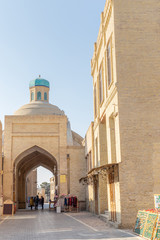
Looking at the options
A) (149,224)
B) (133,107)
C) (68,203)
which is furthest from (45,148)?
(149,224)

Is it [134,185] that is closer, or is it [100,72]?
[134,185]

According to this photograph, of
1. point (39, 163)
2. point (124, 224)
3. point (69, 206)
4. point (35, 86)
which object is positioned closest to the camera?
point (124, 224)

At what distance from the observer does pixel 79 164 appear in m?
24.8

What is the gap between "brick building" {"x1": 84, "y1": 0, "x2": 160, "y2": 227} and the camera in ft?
37.3

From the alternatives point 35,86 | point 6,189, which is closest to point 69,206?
point 6,189

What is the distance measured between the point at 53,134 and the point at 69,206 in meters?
5.46

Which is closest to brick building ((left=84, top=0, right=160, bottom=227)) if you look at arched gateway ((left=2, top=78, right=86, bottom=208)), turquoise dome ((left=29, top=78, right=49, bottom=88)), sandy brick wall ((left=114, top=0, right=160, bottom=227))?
sandy brick wall ((left=114, top=0, right=160, bottom=227))

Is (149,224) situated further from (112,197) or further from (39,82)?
(39,82)

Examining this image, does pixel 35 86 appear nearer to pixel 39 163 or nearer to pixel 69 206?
pixel 39 163

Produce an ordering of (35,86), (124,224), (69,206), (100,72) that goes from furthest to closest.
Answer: (35,86), (69,206), (100,72), (124,224)

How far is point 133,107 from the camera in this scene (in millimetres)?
12023

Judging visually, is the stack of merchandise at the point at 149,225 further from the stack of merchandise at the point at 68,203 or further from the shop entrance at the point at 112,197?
the stack of merchandise at the point at 68,203

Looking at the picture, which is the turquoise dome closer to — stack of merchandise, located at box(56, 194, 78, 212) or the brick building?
stack of merchandise, located at box(56, 194, 78, 212)

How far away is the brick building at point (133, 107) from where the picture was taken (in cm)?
1138
